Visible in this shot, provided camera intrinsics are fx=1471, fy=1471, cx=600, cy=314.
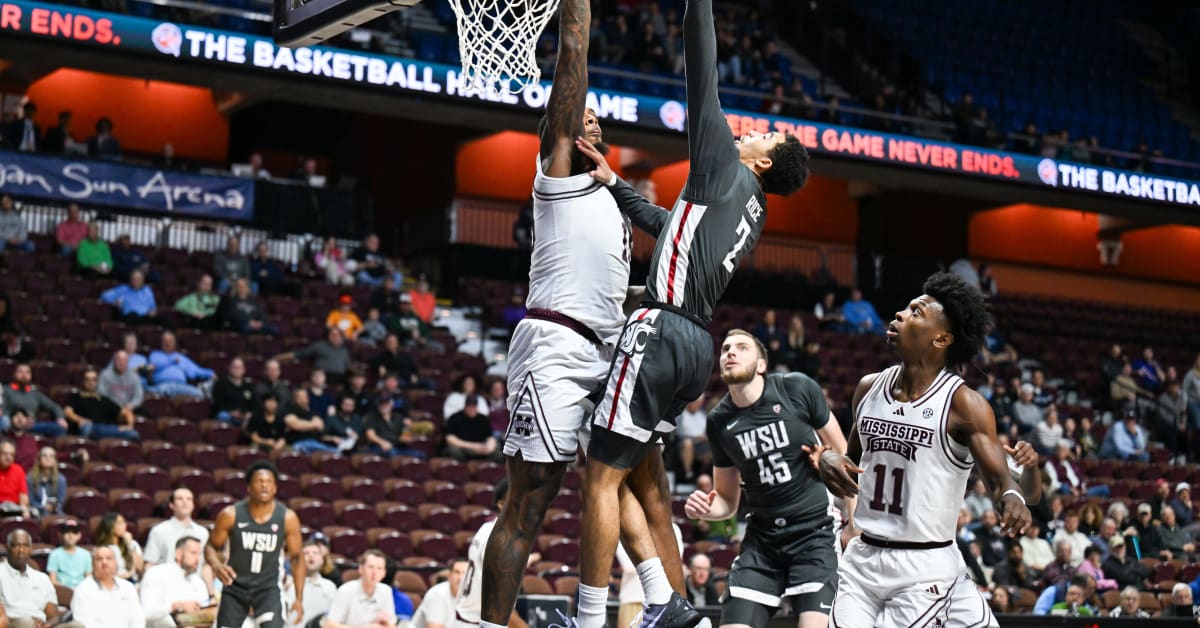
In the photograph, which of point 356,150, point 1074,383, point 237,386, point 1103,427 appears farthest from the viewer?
point 356,150

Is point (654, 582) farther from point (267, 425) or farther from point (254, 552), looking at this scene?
point (267, 425)

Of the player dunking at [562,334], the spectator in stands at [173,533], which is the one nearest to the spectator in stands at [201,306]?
the spectator in stands at [173,533]

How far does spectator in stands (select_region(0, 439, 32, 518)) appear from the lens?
1288 cm

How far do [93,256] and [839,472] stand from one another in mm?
13917

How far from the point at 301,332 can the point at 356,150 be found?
8.76m

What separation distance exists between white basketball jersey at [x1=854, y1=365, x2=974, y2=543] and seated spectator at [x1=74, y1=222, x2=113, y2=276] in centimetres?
1386

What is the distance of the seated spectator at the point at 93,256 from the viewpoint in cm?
1788

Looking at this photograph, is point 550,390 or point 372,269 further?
point 372,269

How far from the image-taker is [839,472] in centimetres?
609

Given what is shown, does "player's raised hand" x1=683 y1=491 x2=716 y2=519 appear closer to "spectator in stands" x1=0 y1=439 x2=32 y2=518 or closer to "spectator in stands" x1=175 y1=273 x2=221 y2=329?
"spectator in stands" x1=0 y1=439 x2=32 y2=518

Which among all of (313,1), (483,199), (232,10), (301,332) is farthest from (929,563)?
(483,199)

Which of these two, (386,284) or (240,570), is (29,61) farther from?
(240,570)

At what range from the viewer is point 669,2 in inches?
1049

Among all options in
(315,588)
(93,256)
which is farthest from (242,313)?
(315,588)
